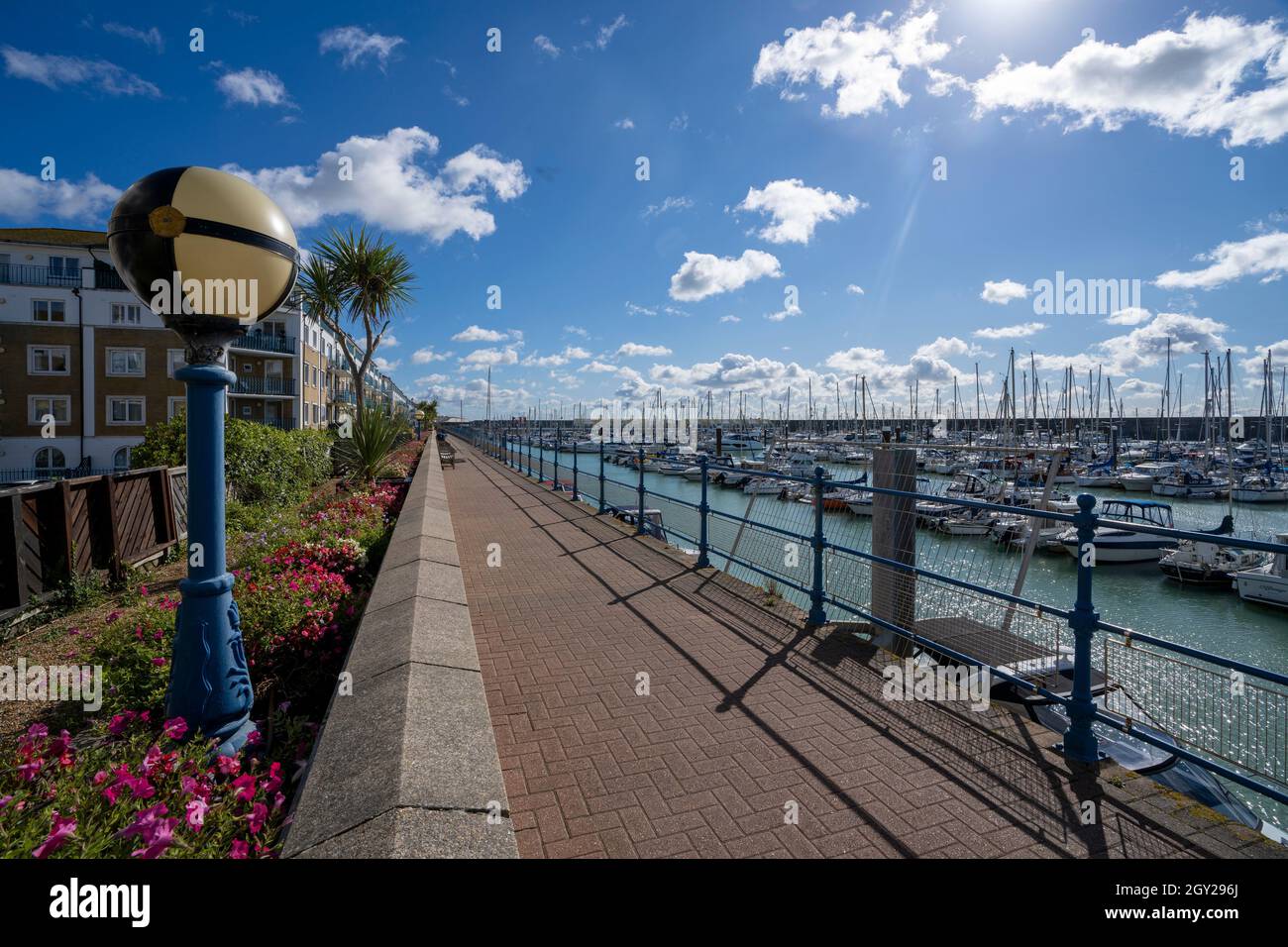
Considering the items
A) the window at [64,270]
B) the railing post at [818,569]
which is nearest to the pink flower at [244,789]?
the railing post at [818,569]

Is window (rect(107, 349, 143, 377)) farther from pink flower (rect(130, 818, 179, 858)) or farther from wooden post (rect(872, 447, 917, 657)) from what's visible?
pink flower (rect(130, 818, 179, 858))

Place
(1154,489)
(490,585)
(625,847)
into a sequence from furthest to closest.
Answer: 1. (1154,489)
2. (490,585)
3. (625,847)

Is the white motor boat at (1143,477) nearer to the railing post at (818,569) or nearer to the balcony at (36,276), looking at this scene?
Result: the railing post at (818,569)

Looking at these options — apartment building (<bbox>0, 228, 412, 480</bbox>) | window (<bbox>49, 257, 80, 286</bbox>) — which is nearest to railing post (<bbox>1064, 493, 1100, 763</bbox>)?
apartment building (<bbox>0, 228, 412, 480</bbox>)

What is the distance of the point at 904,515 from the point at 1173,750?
2.61 m

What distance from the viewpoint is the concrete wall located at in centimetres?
203

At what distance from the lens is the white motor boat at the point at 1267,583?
20.3m

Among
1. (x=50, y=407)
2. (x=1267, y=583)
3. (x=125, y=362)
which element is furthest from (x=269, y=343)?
(x=1267, y=583)

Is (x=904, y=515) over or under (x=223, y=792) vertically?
over

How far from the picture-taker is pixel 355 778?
2.35 metres

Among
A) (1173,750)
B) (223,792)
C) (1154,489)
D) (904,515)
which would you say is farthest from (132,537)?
(1154,489)

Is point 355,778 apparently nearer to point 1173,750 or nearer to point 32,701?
point 32,701

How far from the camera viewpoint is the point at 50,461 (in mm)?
38875

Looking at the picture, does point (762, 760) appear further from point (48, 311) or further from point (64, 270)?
point (64, 270)
